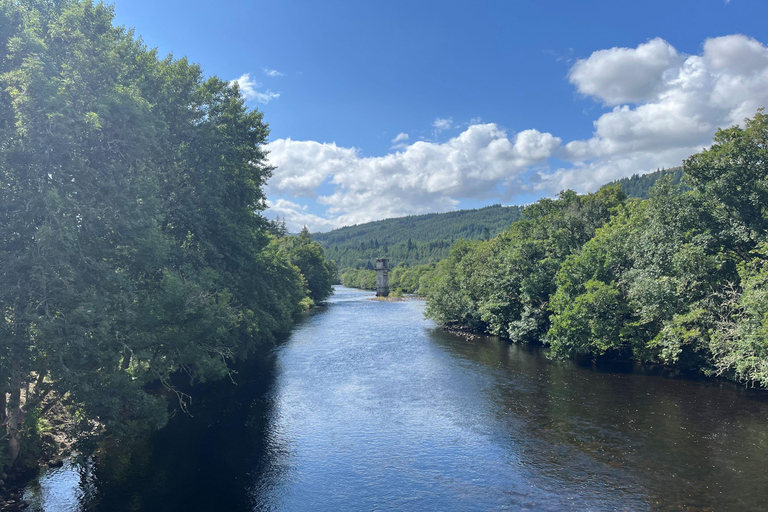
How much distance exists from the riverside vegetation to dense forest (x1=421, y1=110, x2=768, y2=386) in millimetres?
78

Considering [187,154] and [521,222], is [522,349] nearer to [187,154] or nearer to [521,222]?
A: [521,222]

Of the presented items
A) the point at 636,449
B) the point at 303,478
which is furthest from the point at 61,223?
the point at 636,449

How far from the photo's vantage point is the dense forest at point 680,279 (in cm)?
3000

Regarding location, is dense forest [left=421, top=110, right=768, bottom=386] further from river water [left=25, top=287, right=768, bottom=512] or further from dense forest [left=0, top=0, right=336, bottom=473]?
dense forest [left=0, top=0, right=336, bottom=473]

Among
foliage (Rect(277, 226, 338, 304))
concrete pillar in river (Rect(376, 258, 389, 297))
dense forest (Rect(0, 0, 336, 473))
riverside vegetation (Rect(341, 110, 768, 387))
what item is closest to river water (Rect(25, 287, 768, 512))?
Result: dense forest (Rect(0, 0, 336, 473))

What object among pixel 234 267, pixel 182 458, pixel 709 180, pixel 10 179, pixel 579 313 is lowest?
pixel 182 458

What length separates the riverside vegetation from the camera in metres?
30.1

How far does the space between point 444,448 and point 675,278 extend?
21760mm

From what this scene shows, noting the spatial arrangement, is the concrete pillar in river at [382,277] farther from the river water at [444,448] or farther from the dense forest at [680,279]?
the river water at [444,448]

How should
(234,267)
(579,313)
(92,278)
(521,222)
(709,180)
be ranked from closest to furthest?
1. (92,278)
2. (709,180)
3. (234,267)
4. (579,313)
5. (521,222)

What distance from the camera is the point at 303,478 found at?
19.9m

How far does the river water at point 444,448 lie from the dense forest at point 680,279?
9.74 ft

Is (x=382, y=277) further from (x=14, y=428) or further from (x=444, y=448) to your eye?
(x=14, y=428)

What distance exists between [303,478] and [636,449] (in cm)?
1531
